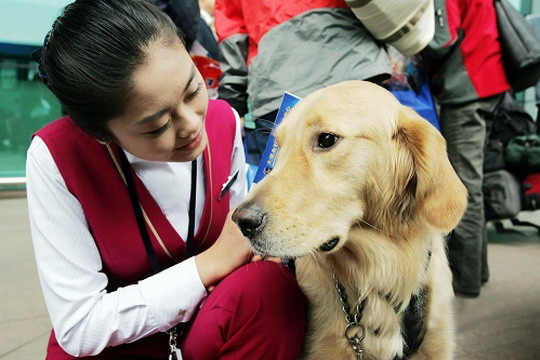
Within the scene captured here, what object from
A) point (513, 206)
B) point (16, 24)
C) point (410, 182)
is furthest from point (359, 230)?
point (16, 24)

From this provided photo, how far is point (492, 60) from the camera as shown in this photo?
259 centimetres

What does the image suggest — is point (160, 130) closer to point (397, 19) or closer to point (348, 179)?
point (348, 179)

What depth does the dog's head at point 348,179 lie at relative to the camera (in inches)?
48.7

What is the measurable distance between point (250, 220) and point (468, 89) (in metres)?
1.92

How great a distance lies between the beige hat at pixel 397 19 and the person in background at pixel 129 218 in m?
0.75

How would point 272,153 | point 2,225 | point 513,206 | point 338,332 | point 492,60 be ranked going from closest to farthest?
1. point 338,332
2. point 272,153
3. point 492,60
4. point 513,206
5. point 2,225

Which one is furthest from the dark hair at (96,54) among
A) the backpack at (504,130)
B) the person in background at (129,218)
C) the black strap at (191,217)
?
the backpack at (504,130)

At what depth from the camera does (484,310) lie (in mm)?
2742

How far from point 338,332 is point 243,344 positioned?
30 centimetres

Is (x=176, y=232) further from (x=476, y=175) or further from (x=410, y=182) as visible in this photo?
(x=476, y=175)

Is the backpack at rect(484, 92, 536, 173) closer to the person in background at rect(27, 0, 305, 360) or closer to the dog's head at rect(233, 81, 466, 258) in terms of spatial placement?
Result: the dog's head at rect(233, 81, 466, 258)

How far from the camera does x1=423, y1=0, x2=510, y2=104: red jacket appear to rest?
2.55 meters

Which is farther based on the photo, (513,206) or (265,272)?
(513,206)

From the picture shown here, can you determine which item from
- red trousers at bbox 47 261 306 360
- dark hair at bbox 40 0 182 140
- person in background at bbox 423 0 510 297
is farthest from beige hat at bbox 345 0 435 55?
red trousers at bbox 47 261 306 360
